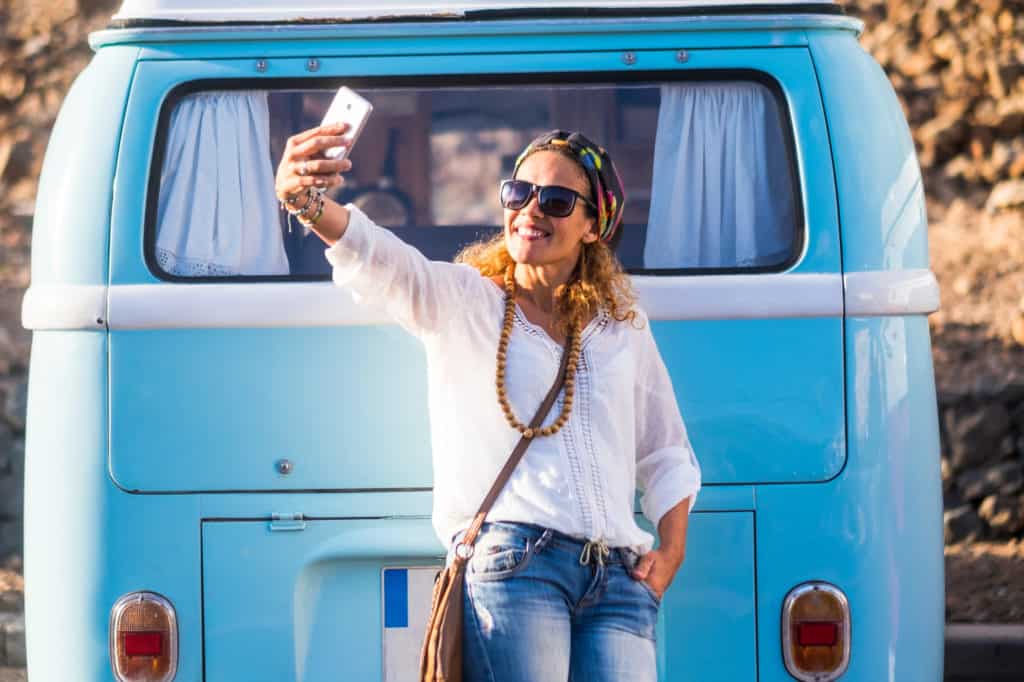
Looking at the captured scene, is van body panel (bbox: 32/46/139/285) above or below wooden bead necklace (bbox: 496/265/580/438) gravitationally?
above

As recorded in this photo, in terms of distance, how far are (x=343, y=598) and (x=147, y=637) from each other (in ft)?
1.48

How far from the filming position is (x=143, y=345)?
353cm

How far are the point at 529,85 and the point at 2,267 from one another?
26.5 feet

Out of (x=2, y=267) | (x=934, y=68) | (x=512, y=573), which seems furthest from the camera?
(x=934, y=68)

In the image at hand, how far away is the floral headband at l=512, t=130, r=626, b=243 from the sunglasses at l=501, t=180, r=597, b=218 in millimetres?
87

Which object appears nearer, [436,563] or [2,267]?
[436,563]

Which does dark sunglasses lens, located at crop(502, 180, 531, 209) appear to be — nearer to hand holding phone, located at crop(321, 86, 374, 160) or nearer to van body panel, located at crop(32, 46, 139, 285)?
hand holding phone, located at crop(321, 86, 374, 160)

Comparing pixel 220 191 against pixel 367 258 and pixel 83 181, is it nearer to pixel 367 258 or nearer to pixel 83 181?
pixel 83 181

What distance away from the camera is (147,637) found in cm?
354

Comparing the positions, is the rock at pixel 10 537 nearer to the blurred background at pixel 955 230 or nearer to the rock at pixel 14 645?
the blurred background at pixel 955 230

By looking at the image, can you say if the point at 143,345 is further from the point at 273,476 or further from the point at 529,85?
the point at 529,85

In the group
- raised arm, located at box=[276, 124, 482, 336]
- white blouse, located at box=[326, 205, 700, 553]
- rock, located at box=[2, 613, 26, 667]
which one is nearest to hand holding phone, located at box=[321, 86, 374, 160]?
raised arm, located at box=[276, 124, 482, 336]

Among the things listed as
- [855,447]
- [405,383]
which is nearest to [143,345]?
[405,383]

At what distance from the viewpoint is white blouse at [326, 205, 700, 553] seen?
3074 mm
